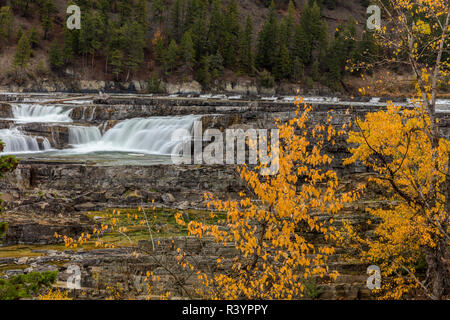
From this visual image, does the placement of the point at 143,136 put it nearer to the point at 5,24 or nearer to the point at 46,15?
the point at 5,24

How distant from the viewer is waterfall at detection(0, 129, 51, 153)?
27.2 metres

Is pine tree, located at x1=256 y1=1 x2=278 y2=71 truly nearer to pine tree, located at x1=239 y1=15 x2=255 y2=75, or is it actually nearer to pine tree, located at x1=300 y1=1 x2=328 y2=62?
pine tree, located at x1=239 y1=15 x2=255 y2=75

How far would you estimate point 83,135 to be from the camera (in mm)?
31266

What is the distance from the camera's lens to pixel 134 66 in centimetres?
6475

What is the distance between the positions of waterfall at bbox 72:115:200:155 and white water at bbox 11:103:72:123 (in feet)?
23.5

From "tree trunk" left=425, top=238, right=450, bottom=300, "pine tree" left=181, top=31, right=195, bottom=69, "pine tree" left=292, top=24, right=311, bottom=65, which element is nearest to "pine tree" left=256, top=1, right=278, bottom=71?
"pine tree" left=292, top=24, right=311, bottom=65

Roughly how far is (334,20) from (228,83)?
5541cm

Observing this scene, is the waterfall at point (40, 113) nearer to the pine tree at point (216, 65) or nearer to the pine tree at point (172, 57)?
the pine tree at point (172, 57)

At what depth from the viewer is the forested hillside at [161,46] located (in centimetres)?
6284

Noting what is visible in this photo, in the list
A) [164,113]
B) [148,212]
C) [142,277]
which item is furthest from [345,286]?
[164,113]

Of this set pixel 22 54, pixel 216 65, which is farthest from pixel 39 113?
pixel 216 65

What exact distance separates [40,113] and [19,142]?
11113mm

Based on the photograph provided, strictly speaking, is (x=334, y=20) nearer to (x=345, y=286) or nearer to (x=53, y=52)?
(x=53, y=52)

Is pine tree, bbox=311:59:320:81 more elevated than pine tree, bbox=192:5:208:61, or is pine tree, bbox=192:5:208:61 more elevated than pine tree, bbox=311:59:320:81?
pine tree, bbox=192:5:208:61
